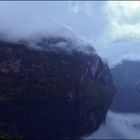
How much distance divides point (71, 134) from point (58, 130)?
32.0ft

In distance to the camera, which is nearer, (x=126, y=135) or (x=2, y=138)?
(x=2, y=138)

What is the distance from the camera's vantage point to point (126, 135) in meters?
180

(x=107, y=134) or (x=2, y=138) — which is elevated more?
(x=2, y=138)

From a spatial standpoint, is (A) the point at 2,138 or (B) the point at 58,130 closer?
(A) the point at 2,138

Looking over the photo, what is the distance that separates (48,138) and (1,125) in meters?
33.6

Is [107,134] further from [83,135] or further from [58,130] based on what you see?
[58,130]

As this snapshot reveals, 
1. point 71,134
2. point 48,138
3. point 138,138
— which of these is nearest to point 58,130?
point 71,134

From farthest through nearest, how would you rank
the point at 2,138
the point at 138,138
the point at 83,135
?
the point at 83,135 → the point at 138,138 → the point at 2,138

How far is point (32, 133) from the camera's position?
183 metres

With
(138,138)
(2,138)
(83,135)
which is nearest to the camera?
(2,138)

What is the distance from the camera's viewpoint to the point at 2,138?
91.6m

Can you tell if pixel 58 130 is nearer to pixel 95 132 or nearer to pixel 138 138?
pixel 95 132

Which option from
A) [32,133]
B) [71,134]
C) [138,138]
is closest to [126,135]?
[138,138]

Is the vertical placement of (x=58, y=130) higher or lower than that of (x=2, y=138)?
lower
